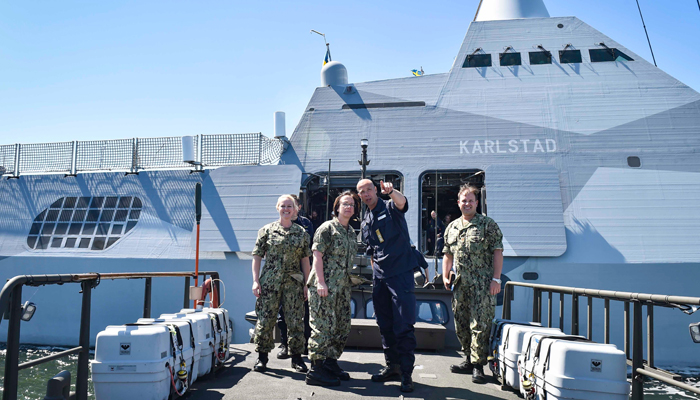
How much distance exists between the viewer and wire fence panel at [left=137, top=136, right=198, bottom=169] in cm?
1092

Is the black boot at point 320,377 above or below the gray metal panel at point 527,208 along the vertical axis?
below

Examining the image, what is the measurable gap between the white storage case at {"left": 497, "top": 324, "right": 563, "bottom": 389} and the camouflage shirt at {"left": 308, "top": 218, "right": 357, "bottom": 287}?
4.21 ft

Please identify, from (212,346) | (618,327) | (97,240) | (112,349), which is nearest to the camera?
(112,349)

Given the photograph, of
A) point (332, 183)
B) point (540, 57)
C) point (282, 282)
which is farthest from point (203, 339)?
point (540, 57)

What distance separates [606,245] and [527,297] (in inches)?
64.0

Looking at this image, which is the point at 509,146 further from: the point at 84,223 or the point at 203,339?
the point at 84,223

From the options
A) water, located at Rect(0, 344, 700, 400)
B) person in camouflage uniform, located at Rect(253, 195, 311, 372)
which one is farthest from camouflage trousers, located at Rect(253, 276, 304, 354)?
water, located at Rect(0, 344, 700, 400)

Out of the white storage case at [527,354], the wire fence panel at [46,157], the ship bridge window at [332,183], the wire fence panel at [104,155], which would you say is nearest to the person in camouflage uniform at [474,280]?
the white storage case at [527,354]

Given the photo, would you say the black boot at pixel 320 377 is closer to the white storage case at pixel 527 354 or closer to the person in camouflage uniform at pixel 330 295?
the person in camouflage uniform at pixel 330 295

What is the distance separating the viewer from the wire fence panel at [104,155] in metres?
11.2

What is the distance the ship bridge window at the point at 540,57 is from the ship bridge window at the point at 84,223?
9054 mm

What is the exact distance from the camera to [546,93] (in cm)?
965

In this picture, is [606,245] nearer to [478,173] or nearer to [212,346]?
[478,173]

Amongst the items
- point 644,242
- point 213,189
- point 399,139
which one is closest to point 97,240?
point 213,189
